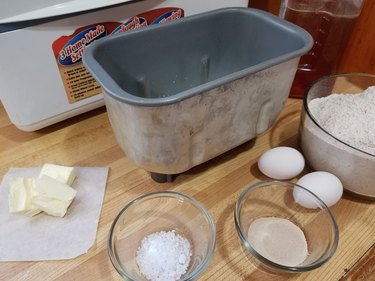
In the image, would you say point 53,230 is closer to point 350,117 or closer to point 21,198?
point 21,198

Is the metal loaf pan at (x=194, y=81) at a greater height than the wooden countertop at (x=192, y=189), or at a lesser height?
greater

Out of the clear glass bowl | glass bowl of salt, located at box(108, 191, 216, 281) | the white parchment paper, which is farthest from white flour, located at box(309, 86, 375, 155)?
the white parchment paper

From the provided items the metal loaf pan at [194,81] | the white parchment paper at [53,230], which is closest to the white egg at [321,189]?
the metal loaf pan at [194,81]

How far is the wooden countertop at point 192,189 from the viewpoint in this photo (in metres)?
0.45

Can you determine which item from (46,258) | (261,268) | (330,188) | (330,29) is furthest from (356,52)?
(46,258)

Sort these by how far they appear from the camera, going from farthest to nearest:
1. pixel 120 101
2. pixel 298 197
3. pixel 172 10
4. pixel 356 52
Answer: pixel 356 52
pixel 172 10
pixel 298 197
pixel 120 101

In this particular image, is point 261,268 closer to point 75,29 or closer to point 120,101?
point 120,101

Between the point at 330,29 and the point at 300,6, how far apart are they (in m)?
0.08

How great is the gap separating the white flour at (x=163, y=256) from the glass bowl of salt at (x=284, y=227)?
3.4 inches

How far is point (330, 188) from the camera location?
1.61 ft

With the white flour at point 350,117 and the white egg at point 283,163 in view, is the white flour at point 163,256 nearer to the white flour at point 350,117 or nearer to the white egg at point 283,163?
the white egg at point 283,163

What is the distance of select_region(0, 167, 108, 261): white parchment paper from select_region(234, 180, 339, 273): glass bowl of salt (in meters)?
0.23

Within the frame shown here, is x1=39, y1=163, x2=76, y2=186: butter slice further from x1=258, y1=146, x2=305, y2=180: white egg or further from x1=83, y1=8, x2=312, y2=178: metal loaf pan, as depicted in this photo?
x1=258, y1=146, x2=305, y2=180: white egg

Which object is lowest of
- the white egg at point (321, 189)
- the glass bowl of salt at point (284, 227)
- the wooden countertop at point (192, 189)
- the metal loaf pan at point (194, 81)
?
the wooden countertop at point (192, 189)
